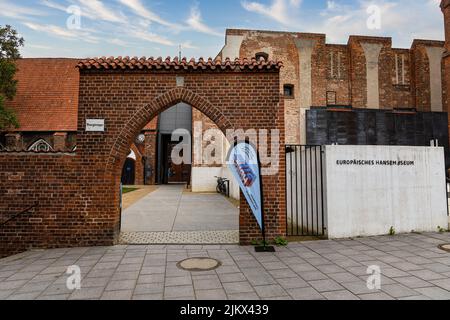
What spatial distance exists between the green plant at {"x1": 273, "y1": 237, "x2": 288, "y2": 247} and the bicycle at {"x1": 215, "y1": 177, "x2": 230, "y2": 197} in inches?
448

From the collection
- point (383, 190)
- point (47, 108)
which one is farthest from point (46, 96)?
point (383, 190)

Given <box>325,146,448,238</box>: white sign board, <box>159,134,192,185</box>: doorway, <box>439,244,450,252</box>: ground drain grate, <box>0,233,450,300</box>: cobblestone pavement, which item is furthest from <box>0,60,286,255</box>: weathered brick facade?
<box>159,134,192,185</box>: doorway

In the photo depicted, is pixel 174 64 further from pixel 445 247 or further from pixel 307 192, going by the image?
pixel 445 247

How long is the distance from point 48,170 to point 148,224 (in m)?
3.48

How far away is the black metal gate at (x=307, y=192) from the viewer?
24.4 ft

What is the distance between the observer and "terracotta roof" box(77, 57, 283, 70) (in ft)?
21.7

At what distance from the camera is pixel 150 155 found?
28.6m

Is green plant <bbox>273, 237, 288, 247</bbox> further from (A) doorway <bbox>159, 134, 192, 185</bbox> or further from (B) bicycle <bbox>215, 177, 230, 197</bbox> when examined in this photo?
(A) doorway <bbox>159, 134, 192, 185</bbox>

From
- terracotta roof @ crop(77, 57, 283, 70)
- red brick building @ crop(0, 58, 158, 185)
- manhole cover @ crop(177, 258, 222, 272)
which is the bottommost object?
manhole cover @ crop(177, 258, 222, 272)

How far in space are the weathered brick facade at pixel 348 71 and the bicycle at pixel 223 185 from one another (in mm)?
6542

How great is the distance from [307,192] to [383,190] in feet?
6.18

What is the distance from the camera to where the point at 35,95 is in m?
25.2

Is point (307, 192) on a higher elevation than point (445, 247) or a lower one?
higher
